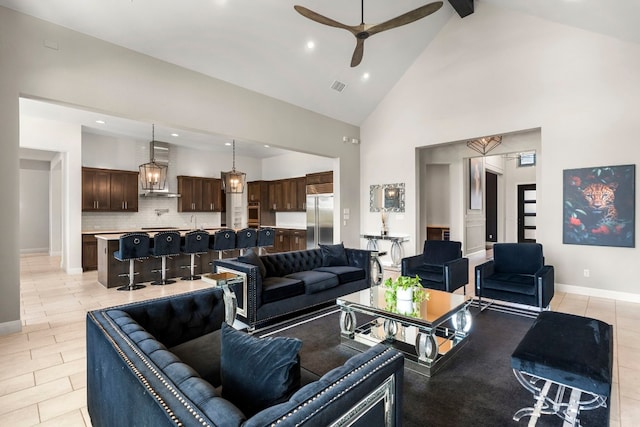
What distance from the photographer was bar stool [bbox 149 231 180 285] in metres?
5.89

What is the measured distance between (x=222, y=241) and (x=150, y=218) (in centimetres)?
345

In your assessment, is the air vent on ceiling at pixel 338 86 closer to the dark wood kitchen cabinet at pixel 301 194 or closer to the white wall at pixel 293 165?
the white wall at pixel 293 165

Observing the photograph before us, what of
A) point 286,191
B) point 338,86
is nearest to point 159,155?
point 286,191

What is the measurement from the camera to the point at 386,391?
1321 mm

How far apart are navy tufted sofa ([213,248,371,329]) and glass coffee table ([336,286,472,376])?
83 centimetres

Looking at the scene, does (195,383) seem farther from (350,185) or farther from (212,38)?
(350,185)

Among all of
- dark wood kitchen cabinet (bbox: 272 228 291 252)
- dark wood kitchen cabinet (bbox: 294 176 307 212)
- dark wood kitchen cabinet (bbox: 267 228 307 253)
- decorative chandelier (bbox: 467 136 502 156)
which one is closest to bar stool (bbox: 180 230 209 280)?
dark wood kitchen cabinet (bbox: 267 228 307 253)

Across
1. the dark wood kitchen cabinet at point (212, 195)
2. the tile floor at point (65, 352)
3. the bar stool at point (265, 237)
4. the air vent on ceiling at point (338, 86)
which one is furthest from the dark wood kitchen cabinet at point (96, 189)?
the air vent on ceiling at point (338, 86)

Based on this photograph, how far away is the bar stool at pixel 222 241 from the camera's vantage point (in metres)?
6.72

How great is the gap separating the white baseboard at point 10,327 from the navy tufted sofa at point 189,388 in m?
2.69

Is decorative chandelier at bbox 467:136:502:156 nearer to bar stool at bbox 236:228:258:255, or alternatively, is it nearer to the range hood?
bar stool at bbox 236:228:258:255

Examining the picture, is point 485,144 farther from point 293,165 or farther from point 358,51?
point 293,165

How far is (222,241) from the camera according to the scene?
6785 mm

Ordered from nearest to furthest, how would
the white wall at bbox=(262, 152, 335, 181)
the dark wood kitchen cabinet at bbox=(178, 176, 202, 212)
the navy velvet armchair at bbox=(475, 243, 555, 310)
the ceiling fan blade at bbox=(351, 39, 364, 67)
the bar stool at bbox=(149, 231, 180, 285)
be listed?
the navy velvet armchair at bbox=(475, 243, 555, 310) < the ceiling fan blade at bbox=(351, 39, 364, 67) < the bar stool at bbox=(149, 231, 180, 285) < the dark wood kitchen cabinet at bbox=(178, 176, 202, 212) < the white wall at bbox=(262, 152, 335, 181)
